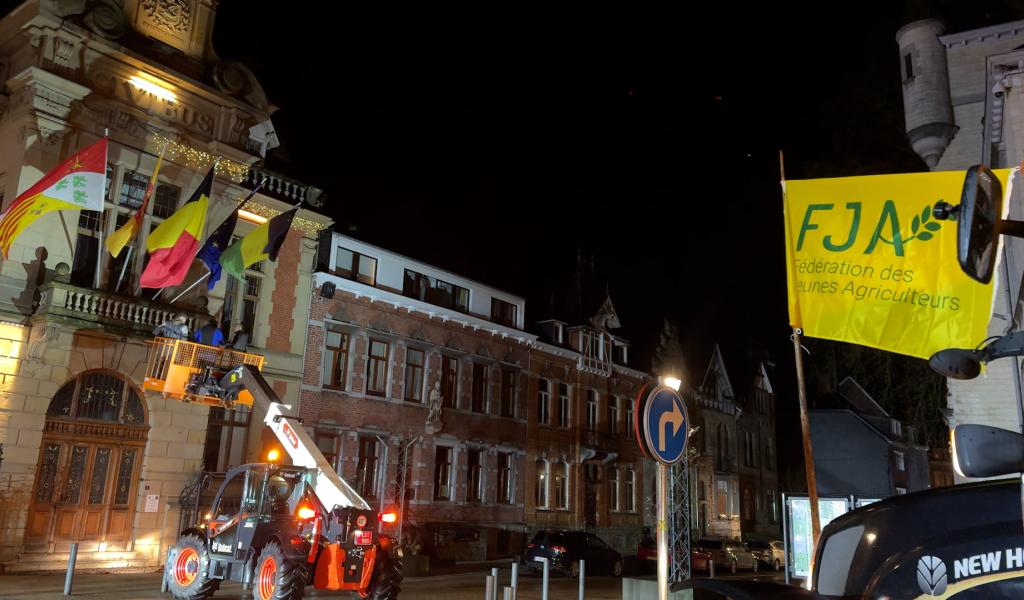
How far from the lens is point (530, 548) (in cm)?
2453

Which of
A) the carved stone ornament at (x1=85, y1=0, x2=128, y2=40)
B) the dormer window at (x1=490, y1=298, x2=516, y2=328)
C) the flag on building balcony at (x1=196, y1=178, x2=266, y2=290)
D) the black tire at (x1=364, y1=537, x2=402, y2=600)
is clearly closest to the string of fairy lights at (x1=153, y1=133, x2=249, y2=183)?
the carved stone ornament at (x1=85, y1=0, x2=128, y2=40)

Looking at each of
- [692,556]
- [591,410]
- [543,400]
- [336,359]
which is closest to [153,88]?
[336,359]

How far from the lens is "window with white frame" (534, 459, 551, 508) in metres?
33.7

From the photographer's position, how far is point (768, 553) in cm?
3519

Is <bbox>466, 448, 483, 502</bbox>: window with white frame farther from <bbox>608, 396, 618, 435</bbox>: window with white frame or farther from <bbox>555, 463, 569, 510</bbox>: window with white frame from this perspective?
<bbox>608, 396, 618, 435</bbox>: window with white frame

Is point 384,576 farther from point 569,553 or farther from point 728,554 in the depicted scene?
point 728,554

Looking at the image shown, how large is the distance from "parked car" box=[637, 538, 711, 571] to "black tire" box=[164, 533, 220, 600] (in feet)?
67.0

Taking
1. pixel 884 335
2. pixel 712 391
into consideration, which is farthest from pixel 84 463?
pixel 712 391

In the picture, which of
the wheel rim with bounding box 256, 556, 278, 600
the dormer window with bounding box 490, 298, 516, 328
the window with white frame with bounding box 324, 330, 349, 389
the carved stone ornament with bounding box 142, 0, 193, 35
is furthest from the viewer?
the dormer window with bounding box 490, 298, 516, 328

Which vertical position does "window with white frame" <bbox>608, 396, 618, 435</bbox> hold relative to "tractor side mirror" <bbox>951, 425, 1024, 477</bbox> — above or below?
above

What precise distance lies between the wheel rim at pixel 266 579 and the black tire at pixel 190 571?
6.09ft

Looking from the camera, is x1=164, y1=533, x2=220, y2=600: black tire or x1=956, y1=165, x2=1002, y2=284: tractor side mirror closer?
x1=956, y1=165, x2=1002, y2=284: tractor side mirror

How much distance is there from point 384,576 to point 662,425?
7288mm

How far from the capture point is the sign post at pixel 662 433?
21.9 feet
